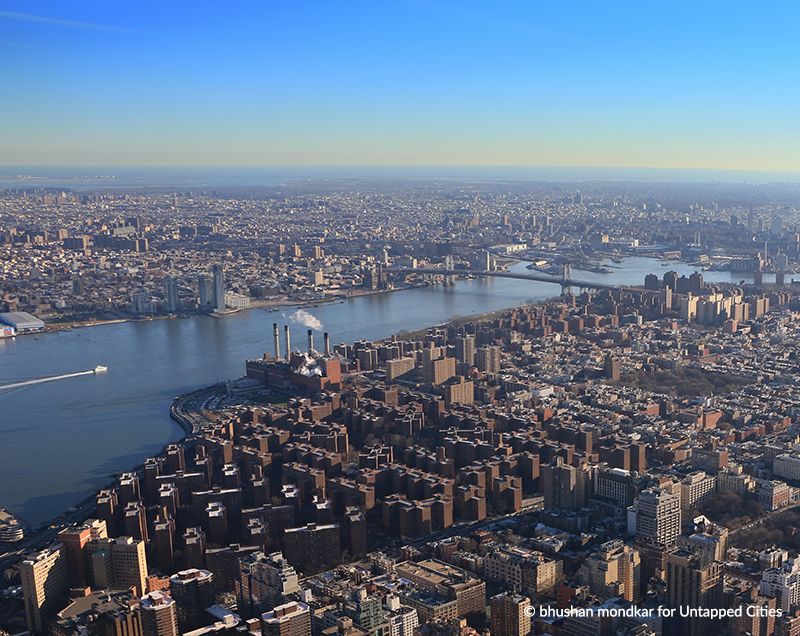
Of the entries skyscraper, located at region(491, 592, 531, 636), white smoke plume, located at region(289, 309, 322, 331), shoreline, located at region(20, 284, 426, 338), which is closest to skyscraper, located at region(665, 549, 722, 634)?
skyscraper, located at region(491, 592, 531, 636)

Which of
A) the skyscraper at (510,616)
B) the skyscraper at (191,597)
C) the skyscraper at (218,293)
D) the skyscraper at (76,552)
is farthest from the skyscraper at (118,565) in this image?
the skyscraper at (218,293)

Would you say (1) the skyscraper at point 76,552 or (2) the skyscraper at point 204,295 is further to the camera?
(2) the skyscraper at point 204,295

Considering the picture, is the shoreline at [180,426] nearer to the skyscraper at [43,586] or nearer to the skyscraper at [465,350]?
the skyscraper at [43,586]

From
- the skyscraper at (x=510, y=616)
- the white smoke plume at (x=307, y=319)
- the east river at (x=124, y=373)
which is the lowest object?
the east river at (x=124, y=373)

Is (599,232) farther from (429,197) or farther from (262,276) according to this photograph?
(429,197)

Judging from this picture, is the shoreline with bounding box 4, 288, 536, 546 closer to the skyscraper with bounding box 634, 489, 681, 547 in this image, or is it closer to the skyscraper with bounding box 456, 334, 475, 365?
the skyscraper with bounding box 456, 334, 475, 365

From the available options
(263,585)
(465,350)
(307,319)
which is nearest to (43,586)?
(263,585)

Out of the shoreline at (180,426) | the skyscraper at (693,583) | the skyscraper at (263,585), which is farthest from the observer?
the shoreline at (180,426)
